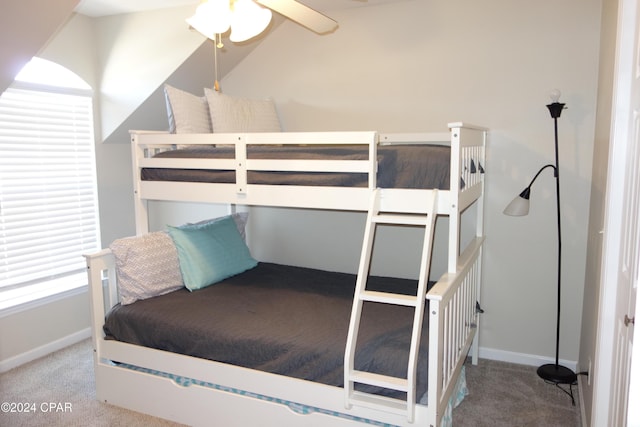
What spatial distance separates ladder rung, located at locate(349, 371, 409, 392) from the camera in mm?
1931

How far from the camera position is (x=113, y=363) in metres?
2.69

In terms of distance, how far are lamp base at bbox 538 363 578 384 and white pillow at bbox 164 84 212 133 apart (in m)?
2.55

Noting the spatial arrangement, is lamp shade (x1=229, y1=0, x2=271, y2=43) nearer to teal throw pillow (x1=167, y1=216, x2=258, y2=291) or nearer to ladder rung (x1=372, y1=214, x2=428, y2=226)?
ladder rung (x1=372, y1=214, x2=428, y2=226)

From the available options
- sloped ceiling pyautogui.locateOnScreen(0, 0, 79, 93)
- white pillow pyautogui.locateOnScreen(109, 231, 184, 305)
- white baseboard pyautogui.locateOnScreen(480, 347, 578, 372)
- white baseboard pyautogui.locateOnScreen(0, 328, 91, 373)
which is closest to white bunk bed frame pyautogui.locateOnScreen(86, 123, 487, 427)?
white pillow pyautogui.locateOnScreen(109, 231, 184, 305)

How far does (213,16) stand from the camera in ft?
7.06

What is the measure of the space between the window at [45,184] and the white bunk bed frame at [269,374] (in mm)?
901

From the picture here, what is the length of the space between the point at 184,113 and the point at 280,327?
143 cm

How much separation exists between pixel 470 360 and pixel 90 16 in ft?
11.6

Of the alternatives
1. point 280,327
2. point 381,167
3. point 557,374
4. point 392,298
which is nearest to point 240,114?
point 381,167

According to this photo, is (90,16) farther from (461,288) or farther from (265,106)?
(461,288)

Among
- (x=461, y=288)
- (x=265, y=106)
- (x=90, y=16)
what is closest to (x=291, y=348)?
(x=461, y=288)

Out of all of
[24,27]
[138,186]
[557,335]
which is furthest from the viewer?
[557,335]

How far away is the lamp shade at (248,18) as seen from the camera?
2.12 meters

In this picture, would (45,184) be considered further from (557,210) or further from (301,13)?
(557,210)
